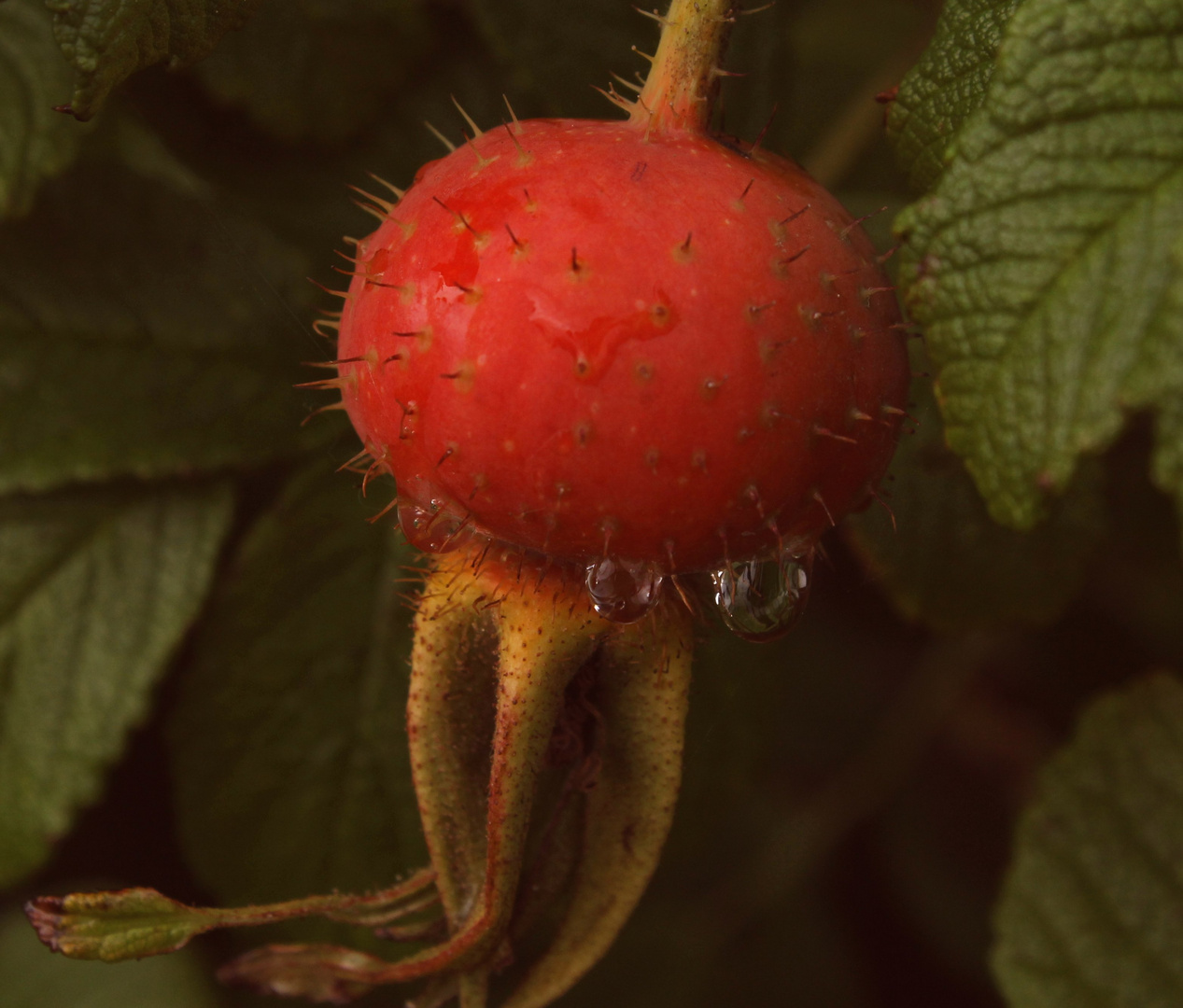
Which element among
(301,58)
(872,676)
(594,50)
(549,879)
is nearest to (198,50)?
(301,58)

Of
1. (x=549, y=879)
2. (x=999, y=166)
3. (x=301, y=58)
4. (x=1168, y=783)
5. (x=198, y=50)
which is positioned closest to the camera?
(x=999, y=166)

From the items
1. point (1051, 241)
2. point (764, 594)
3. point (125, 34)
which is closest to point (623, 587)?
point (764, 594)

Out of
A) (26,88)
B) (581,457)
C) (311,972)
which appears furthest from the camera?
(26,88)

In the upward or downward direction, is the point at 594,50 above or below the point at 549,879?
above

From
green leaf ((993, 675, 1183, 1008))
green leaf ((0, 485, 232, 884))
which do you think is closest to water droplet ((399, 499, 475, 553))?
green leaf ((0, 485, 232, 884))

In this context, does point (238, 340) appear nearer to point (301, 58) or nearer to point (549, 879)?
point (301, 58)

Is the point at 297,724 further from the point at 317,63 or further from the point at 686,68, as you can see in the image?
the point at 686,68

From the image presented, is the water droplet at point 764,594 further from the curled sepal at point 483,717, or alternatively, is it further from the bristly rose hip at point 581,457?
the curled sepal at point 483,717

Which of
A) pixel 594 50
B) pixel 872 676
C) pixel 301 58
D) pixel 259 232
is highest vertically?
pixel 594 50
